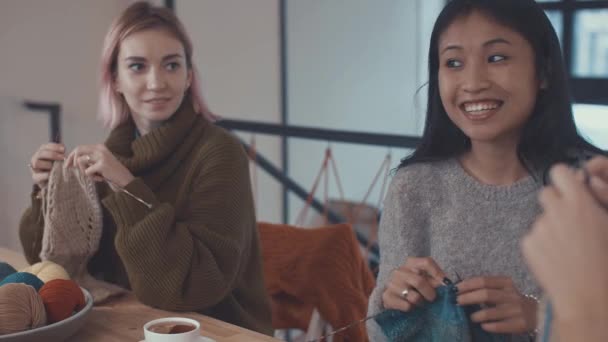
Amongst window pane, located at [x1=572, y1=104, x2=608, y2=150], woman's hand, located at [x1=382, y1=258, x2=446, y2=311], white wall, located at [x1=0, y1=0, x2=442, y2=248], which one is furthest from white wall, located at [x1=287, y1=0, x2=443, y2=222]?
woman's hand, located at [x1=382, y1=258, x2=446, y2=311]

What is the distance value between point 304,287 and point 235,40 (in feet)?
9.76

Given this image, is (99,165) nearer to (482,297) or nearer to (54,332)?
(54,332)

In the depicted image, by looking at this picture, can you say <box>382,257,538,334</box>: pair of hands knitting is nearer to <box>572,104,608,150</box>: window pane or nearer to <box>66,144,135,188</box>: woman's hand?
<box>66,144,135,188</box>: woman's hand

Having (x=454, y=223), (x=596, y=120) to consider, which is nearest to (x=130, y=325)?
(x=454, y=223)

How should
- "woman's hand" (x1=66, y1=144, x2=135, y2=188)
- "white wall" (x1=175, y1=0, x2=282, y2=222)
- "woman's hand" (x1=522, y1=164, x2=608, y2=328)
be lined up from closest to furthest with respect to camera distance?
"woman's hand" (x1=522, y1=164, x2=608, y2=328) → "woman's hand" (x1=66, y1=144, x2=135, y2=188) → "white wall" (x1=175, y1=0, x2=282, y2=222)

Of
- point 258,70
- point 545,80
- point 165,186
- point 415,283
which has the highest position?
point 258,70

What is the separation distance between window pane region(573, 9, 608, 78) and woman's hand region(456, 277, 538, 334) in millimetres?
3331

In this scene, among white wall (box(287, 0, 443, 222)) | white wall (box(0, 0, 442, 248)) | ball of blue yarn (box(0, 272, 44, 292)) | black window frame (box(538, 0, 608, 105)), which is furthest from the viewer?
white wall (box(287, 0, 443, 222))

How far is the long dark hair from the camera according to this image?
1323 millimetres

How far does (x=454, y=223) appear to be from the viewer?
4.69 ft

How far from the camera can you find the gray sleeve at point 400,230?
146cm

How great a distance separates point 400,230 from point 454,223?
11 centimetres

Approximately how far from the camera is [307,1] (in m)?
5.18

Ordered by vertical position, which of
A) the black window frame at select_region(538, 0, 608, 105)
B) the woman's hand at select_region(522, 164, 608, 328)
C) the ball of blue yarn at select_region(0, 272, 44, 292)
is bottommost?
the ball of blue yarn at select_region(0, 272, 44, 292)
